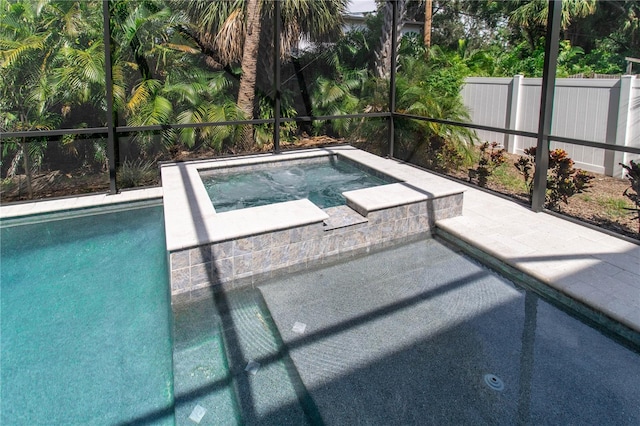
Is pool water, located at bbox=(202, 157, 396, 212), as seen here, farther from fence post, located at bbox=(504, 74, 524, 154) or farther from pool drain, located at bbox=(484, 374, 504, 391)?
fence post, located at bbox=(504, 74, 524, 154)

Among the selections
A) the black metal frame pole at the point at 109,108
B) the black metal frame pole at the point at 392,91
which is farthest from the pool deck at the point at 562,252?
the black metal frame pole at the point at 109,108

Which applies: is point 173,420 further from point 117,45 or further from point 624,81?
point 624,81

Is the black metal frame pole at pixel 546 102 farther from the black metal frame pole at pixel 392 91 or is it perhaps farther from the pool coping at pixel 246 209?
the black metal frame pole at pixel 392 91

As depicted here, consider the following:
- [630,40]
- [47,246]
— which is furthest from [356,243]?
[630,40]

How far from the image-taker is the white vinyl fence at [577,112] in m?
6.89

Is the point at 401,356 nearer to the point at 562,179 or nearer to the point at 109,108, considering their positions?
the point at 562,179

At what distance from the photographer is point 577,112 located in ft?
24.9

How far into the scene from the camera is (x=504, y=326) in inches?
122

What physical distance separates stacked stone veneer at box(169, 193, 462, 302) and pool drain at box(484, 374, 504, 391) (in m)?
1.91

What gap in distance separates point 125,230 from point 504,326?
3997mm

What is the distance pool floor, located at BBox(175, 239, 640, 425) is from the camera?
2323mm

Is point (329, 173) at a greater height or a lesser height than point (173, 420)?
greater

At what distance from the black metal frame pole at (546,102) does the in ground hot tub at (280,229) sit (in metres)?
0.96

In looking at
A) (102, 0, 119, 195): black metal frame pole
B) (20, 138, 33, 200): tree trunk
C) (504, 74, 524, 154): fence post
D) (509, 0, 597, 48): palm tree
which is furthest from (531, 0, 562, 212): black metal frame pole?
(509, 0, 597, 48): palm tree
